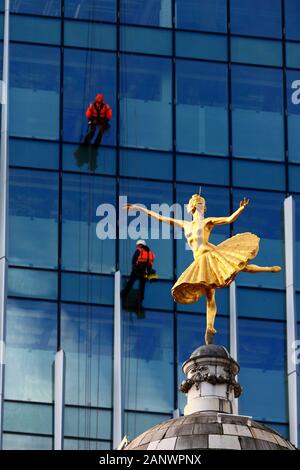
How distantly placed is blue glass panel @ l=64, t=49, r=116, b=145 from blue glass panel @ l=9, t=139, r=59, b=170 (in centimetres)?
87

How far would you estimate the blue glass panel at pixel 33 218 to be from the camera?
9712 cm

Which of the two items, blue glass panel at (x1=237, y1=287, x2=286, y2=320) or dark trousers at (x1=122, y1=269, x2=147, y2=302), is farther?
blue glass panel at (x1=237, y1=287, x2=286, y2=320)

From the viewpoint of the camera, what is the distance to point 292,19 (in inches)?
4092

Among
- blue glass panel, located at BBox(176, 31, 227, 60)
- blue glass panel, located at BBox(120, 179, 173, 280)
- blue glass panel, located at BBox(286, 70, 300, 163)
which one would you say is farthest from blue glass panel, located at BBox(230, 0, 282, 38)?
blue glass panel, located at BBox(120, 179, 173, 280)

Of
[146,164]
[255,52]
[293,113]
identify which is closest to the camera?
[146,164]

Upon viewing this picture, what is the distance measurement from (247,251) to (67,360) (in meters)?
21.5

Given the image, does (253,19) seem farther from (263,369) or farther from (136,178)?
(263,369)

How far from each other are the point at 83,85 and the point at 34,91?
5.95ft

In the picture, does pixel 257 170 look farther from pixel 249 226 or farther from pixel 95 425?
pixel 95 425

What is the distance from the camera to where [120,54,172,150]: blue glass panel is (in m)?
100

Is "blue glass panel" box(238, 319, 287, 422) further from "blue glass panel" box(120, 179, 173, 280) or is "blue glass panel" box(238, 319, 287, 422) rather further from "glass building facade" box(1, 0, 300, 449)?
"blue glass panel" box(120, 179, 173, 280)

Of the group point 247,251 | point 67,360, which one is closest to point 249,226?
point 67,360

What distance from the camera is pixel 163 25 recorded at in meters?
Result: 103

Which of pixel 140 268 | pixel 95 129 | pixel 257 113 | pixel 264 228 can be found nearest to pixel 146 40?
pixel 95 129
